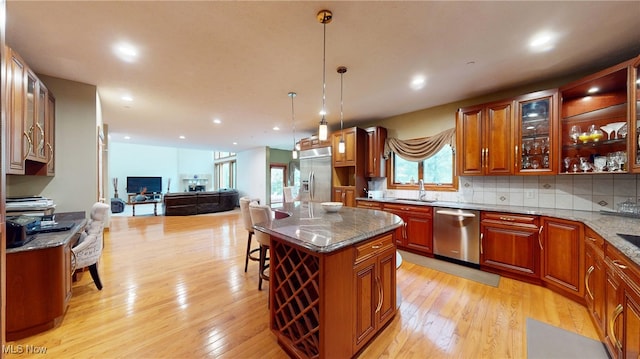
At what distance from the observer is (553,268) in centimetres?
252

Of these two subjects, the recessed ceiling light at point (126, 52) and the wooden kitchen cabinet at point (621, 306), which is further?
the recessed ceiling light at point (126, 52)

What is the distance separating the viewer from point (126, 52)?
7.82 feet

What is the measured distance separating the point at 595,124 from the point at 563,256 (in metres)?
1.56

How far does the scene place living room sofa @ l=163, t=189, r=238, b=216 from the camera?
7605 mm

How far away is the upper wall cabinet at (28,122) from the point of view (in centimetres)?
193

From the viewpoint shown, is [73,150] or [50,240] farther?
[73,150]

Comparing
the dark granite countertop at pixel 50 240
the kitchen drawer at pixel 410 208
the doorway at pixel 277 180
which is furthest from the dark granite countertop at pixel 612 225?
the doorway at pixel 277 180

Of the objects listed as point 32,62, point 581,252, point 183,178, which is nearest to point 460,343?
point 581,252

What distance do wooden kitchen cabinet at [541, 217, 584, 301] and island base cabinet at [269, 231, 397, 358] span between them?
203 cm

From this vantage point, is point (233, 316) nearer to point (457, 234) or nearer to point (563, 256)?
point (457, 234)

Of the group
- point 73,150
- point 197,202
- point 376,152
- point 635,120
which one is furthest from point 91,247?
point 197,202

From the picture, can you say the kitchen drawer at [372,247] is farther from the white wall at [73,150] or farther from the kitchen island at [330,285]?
the white wall at [73,150]

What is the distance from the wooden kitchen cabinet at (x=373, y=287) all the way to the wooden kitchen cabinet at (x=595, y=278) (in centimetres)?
152

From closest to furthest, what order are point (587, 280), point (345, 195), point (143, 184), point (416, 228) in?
point (587, 280), point (416, 228), point (345, 195), point (143, 184)
